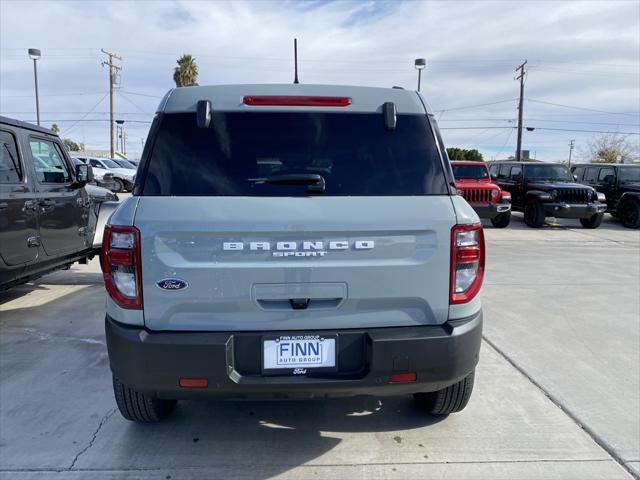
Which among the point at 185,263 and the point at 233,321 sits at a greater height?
the point at 185,263

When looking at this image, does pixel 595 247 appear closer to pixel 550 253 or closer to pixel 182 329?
pixel 550 253

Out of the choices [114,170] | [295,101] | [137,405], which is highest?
[295,101]

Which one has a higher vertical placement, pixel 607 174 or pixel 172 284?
pixel 607 174

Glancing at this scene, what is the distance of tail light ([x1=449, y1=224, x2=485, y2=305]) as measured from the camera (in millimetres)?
2545

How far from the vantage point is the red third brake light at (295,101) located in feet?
8.96

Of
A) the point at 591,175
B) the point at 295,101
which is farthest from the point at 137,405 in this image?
the point at 591,175

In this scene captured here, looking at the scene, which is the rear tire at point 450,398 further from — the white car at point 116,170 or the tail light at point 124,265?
the white car at point 116,170

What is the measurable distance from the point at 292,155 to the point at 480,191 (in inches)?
452

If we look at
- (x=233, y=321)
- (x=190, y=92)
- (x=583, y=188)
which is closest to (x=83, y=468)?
(x=233, y=321)

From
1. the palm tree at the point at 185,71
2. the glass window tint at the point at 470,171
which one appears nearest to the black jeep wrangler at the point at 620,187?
the glass window tint at the point at 470,171

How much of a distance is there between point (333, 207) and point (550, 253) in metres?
9.14

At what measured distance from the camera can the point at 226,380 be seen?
243cm

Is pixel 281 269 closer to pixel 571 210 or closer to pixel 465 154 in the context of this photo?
pixel 571 210

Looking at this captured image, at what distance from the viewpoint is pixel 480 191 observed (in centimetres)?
1326
